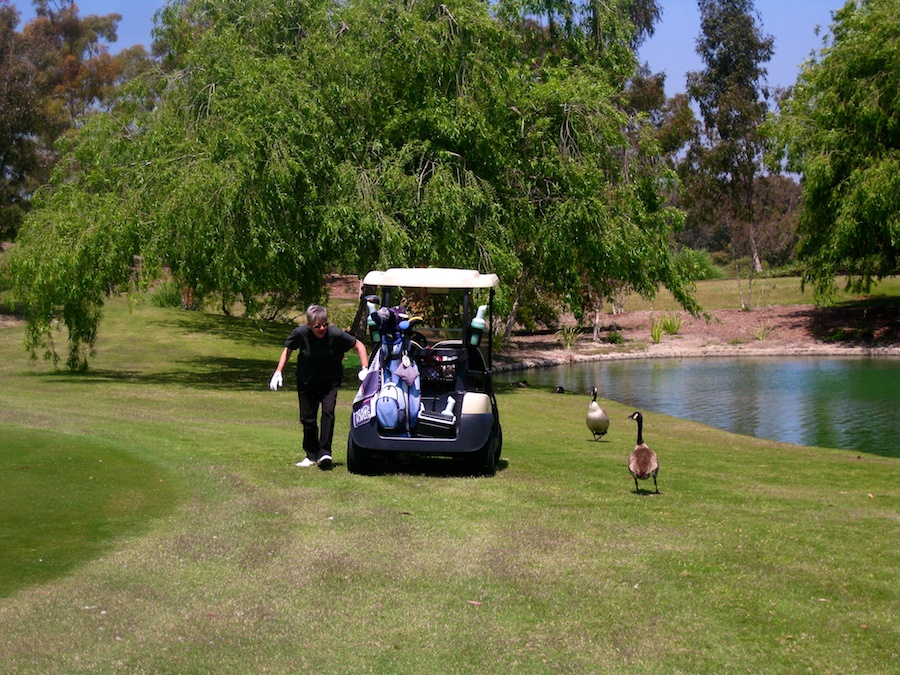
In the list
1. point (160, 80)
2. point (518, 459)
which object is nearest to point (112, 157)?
point (160, 80)

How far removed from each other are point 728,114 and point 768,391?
92.2 ft

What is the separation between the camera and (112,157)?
2514cm

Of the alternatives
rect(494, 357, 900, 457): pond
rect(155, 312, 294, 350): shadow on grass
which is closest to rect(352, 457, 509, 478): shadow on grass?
rect(494, 357, 900, 457): pond

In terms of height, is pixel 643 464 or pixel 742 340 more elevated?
pixel 742 340

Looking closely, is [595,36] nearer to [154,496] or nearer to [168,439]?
[168,439]

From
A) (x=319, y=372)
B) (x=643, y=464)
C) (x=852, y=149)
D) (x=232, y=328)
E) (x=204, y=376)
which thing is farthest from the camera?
(x=232, y=328)

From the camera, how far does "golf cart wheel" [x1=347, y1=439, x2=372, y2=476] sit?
1155 cm

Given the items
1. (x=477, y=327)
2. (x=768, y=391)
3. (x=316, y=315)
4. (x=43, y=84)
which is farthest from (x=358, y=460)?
(x=43, y=84)

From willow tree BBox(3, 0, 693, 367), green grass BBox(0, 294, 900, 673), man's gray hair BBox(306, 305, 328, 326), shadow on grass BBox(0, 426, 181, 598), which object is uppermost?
willow tree BBox(3, 0, 693, 367)

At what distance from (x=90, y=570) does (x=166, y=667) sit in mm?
1924

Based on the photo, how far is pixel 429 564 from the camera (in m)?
7.89

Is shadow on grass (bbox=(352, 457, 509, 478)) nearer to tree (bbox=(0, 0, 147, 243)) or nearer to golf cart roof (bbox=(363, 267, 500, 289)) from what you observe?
golf cart roof (bbox=(363, 267, 500, 289))

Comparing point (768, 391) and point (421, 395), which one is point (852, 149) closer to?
point (768, 391)

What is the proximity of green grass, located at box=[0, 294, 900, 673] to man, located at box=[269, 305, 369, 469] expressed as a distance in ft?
1.39
